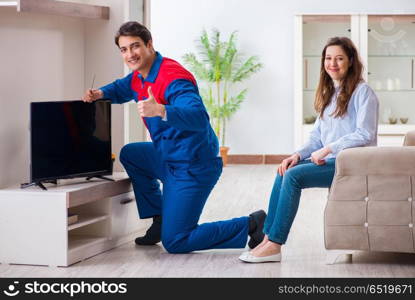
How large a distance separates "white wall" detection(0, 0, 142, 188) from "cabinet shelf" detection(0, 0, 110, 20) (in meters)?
0.12

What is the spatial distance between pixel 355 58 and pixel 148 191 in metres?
1.28

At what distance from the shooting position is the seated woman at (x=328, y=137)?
3738mm

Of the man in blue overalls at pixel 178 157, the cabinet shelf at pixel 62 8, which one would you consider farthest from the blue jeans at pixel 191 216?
the cabinet shelf at pixel 62 8

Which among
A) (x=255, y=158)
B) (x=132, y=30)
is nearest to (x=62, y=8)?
(x=132, y=30)

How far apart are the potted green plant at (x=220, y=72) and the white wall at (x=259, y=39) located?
0.11 m

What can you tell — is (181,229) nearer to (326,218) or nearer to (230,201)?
(326,218)

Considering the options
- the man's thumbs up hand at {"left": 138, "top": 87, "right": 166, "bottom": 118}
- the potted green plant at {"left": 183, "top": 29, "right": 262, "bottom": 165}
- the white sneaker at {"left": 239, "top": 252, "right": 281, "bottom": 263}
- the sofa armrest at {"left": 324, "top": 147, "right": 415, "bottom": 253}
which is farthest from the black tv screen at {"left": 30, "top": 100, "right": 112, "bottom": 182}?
the potted green plant at {"left": 183, "top": 29, "right": 262, "bottom": 165}

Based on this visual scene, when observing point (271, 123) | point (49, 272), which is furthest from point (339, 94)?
point (271, 123)

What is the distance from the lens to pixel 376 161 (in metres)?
3.61

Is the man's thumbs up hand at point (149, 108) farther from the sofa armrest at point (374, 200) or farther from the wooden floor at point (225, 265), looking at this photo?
the sofa armrest at point (374, 200)

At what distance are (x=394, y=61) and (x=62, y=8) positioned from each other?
5.41m

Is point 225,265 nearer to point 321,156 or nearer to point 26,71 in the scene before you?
point 321,156

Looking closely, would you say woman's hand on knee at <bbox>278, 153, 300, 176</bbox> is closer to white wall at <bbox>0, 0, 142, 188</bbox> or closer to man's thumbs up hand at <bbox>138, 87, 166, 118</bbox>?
man's thumbs up hand at <bbox>138, 87, 166, 118</bbox>

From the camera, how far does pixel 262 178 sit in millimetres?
7898
